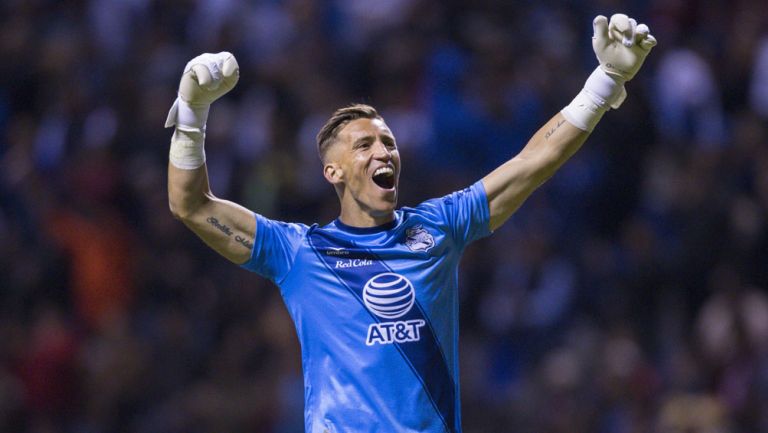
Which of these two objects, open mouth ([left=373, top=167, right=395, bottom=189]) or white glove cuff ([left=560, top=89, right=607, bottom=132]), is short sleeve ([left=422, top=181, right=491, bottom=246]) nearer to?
open mouth ([left=373, top=167, right=395, bottom=189])

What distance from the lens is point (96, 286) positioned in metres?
11.4

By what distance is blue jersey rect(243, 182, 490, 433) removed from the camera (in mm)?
5535

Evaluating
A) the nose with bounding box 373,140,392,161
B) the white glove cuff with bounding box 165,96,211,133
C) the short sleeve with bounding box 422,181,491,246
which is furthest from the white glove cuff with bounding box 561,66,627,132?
the white glove cuff with bounding box 165,96,211,133

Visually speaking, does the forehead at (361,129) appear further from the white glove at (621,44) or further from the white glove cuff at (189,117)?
the white glove at (621,44)

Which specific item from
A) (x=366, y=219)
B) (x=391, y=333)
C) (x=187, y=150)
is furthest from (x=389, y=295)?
(x=187, y=150)

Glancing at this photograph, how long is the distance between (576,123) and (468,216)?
67 centimetres

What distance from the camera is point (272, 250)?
5855 mm

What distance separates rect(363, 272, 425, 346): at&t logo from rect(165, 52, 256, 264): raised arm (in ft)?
2.01

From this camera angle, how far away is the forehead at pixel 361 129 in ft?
20.3

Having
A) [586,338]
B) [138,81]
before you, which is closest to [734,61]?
[586,338]

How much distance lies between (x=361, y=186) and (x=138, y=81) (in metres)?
6.63

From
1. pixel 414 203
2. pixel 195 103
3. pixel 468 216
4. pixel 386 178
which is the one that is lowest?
pixel 468 216

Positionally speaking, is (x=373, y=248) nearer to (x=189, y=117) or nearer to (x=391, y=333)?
(x=391, y=333)

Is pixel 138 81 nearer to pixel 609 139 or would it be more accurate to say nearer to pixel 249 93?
pixel 249 93
